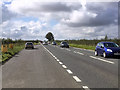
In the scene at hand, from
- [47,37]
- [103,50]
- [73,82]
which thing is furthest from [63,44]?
[47,37]

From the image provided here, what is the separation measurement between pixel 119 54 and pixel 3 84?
12.7 meters

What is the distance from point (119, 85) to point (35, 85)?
284 centimetres

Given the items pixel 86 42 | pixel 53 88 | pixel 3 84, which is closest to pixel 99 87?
pixel 53 88

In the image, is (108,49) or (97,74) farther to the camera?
(108,49)

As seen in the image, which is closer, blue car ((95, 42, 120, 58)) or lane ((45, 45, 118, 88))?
lane ((45, 45, 118, 88))

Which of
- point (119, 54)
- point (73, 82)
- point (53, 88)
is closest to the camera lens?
point (53, 88)

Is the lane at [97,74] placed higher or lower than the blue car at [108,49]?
lower

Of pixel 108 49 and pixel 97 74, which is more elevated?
pixel 108 49

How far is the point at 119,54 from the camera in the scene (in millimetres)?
17266

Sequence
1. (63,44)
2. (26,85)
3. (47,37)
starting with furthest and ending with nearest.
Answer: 1. (47,37)
2. (63,44)
3. (26,85)

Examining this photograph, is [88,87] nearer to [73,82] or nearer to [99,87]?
[99,87]

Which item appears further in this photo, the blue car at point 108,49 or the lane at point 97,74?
the blue car at point 108,49

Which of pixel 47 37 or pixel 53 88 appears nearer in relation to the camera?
pixel 53 88

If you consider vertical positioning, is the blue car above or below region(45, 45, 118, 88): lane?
above
